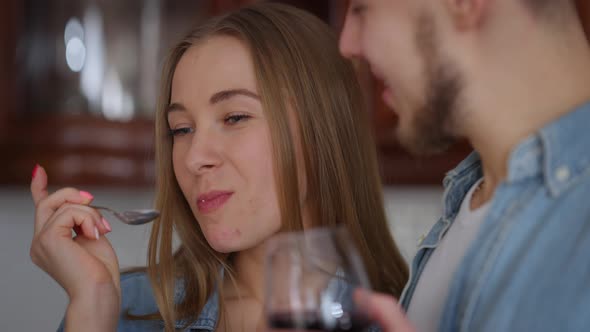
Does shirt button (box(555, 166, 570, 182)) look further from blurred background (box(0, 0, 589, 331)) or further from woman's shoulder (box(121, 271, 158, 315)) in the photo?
blurred background (box(0, 0, 589, 331))

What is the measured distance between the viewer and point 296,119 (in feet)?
4.16

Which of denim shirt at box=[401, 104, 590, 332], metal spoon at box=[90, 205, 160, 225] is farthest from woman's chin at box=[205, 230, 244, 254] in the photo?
denim shirt at box=[401, 104, 590, 332]

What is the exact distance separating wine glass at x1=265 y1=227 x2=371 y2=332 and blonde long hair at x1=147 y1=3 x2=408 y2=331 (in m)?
0.52

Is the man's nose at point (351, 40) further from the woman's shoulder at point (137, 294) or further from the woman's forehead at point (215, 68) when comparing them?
the woman's shoulder at point (137, 294)

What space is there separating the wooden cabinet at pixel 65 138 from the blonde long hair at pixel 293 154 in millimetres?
741

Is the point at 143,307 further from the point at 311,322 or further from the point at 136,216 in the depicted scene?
the point at 311,322

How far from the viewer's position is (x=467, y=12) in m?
0.85

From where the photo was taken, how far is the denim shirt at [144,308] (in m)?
1.29

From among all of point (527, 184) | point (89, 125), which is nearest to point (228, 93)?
point (527, 184)

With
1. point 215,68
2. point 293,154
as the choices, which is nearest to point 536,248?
point 293,154

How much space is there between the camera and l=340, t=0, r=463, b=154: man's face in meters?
0.86

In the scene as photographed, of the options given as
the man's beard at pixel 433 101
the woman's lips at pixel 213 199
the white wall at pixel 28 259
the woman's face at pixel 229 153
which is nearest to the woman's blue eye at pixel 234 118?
the woman's face at pixel 229 153

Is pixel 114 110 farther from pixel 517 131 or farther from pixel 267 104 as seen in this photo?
pixel 517 131

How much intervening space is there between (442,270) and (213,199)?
1.44 feet
